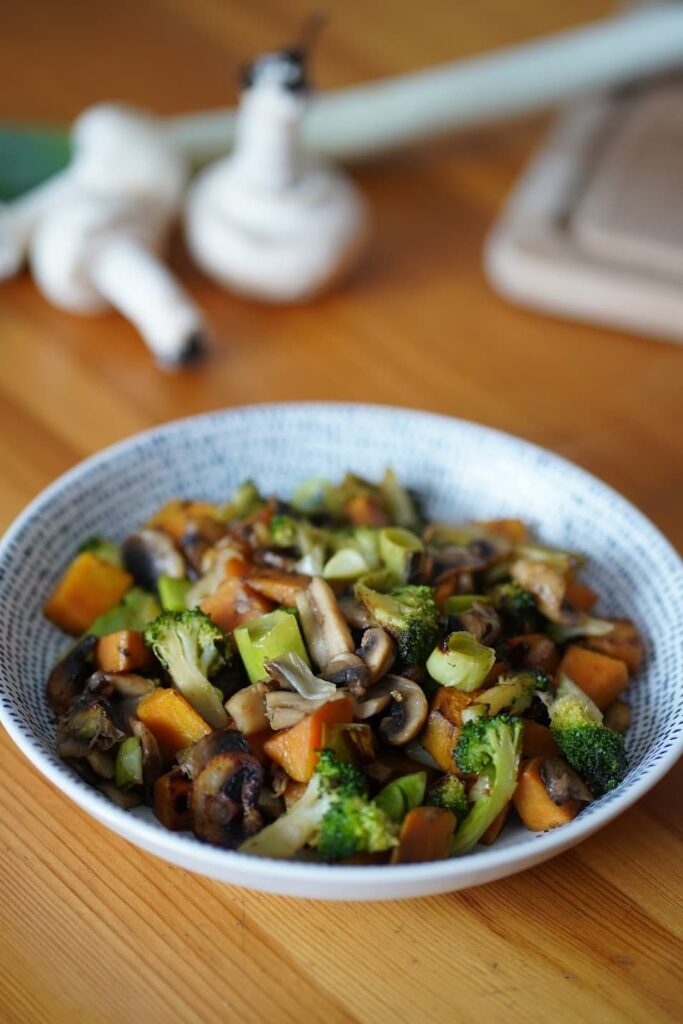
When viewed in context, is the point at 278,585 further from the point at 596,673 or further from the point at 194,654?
the point at 596,673

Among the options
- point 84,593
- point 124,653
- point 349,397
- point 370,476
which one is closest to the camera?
point 124,653

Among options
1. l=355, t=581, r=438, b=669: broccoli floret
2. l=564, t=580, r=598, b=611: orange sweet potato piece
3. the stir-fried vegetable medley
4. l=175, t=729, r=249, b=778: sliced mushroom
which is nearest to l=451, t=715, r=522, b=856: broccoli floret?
the stir-fried vegetable medley

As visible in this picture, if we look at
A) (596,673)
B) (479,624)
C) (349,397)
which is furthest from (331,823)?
(349,397)

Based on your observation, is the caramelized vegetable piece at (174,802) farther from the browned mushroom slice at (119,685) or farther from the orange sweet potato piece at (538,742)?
the orange sweet potato piece at (538,742)

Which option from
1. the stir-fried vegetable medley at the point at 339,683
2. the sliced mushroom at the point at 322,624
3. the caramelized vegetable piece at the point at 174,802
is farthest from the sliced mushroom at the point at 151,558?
the caramelized vegetable piece at the point at 174,802

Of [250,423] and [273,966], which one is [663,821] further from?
[250,423]

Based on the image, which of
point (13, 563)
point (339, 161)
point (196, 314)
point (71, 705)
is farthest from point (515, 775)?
point (339, 161)

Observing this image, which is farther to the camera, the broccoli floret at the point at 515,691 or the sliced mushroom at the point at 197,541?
the sliced mushroom at the point at 197,541

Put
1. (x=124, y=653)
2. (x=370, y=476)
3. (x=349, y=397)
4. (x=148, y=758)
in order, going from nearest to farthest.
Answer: (x=148, y=758)
(x=124, y=653)
(x=370, y=476)
(x=349, y=397)
